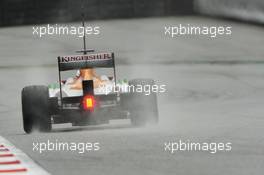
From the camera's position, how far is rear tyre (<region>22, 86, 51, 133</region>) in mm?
15383

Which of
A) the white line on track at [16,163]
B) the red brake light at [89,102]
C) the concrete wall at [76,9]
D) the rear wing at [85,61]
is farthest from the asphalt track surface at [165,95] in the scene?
the rear wing at [85,61]

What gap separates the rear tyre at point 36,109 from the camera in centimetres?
1538

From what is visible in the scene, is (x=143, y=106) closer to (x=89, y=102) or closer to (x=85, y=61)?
(x=89, y=102)

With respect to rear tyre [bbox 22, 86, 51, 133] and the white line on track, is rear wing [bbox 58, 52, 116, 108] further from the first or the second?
the white line on track

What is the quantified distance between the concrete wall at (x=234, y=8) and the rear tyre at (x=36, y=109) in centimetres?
2026

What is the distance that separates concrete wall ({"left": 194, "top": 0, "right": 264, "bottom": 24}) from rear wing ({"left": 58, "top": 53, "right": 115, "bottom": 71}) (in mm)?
19933

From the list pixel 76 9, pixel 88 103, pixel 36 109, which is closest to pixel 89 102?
pixel 88 103

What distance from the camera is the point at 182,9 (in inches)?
1587

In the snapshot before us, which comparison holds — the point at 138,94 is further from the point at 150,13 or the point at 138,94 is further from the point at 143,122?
the point at 150,13

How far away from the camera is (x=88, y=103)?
1538 centimetres

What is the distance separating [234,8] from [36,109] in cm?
2249

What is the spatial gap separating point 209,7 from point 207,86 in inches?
624

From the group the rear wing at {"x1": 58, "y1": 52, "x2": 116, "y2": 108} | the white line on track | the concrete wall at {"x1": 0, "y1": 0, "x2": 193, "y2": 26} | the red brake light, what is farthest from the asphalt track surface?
the rear wing at {"x1": 58, "y1": 52, "x2": 116, "y2": 108}

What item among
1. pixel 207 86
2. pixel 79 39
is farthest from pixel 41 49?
pixel 207 86
